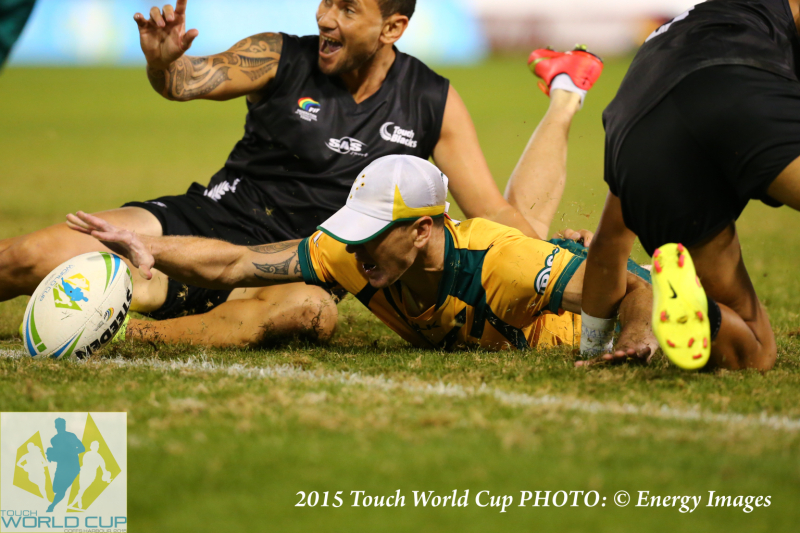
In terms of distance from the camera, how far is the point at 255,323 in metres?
4.22

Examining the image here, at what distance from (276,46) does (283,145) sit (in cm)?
63

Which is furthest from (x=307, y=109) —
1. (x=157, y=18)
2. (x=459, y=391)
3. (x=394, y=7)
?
(x=459, y=391)

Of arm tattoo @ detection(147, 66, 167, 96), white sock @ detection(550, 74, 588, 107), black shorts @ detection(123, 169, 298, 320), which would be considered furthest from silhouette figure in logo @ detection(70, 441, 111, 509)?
white sock @ detection(550, 74, 588, 107)

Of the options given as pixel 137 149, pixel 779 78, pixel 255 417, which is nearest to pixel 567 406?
pixel 255 417

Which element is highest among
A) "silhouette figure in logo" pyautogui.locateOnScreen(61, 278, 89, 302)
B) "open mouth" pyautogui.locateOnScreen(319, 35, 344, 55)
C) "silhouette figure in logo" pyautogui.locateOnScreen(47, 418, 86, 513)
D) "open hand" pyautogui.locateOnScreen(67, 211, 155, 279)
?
"open mouth" pyautogui.locateOnScreen(319, 35, 344, 55)

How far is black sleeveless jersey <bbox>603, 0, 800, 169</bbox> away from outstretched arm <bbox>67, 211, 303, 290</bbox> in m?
1.52

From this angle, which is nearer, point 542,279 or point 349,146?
Result: point 542,279

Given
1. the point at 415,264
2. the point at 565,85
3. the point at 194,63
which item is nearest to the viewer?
the point at 415,264

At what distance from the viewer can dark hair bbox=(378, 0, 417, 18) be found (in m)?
4.81

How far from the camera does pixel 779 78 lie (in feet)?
9.76

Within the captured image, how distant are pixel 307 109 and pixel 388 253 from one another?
1.71 metres

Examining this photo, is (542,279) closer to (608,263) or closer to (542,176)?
(608,263)

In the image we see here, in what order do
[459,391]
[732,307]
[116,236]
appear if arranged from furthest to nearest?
[116,236], [732,307], [459,391]

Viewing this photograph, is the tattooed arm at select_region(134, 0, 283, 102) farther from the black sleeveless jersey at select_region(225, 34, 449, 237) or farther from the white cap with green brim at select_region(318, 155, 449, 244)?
the white cap with green brim at select_region(318, 155, 449, 244)
